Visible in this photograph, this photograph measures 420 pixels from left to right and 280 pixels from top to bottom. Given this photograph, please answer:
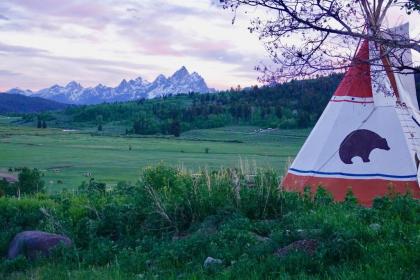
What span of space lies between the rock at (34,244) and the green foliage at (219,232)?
0.71ft

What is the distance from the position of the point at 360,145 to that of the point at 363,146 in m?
0.07

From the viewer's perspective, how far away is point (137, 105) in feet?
521

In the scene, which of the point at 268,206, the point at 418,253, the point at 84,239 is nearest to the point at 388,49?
the point at 418,253

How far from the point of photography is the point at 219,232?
316 inches

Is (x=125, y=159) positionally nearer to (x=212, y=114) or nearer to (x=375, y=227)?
(x=375, y=227)

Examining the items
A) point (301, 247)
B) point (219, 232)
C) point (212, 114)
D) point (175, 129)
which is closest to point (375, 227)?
point (301, 247)

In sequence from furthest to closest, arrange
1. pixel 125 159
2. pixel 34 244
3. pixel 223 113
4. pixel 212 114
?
pixel 223 113 → pixel 212 114 → pixel 125 159 → pixel 34 244

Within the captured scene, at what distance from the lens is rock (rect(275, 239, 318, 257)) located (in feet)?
22.0

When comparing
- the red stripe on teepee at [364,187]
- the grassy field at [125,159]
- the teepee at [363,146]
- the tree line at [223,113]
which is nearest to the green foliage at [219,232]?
the grassy field at [125,159]

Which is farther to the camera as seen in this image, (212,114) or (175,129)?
(212,114)

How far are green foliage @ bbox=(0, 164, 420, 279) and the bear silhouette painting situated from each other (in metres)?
2.40

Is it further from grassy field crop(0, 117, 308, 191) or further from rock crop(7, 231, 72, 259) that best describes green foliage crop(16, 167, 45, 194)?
rock crop(7, 231, 72, 259)

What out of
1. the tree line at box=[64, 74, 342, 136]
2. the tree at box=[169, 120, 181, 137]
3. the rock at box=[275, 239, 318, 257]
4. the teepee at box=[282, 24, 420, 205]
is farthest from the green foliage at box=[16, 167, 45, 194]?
the tree at box=[169, 120, 181, 137]

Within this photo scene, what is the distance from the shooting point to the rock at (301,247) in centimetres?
671
